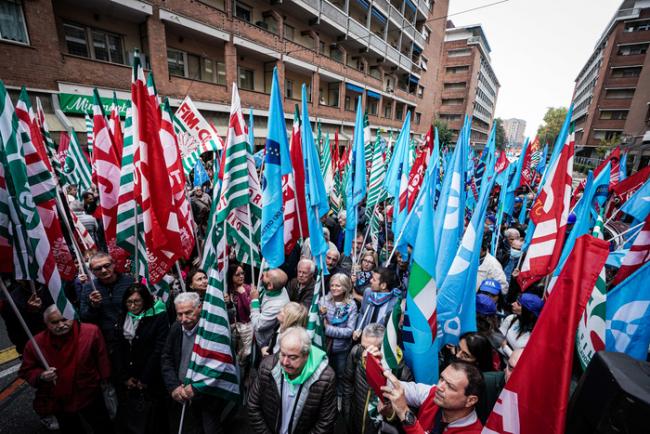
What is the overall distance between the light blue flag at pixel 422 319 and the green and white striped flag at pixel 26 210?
284 centimetres

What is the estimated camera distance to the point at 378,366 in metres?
1.82

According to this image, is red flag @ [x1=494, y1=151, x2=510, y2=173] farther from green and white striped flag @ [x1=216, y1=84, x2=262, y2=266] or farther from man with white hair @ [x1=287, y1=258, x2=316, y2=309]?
green and white striped flag @ [x1=216, y1=84, x2=262, y2=266]

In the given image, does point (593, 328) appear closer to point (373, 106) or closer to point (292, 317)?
point (292, 317)

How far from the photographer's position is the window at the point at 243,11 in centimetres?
1481

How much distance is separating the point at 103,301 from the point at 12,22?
1078 cm

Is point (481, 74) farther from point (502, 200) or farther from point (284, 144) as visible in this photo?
point (284, 144)

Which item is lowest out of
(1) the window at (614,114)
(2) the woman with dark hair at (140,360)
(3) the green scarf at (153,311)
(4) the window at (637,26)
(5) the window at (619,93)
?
(2) the woman with dark hair at (140,360)

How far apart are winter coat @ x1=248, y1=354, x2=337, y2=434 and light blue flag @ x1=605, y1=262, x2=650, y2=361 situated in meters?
2.00

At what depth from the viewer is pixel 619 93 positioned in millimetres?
37812

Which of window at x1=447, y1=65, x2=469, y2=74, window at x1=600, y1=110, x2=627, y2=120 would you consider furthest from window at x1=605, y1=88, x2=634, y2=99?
window at x1=447, y1=65, x2=469, y2=74

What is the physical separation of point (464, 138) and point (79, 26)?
44.6 ft

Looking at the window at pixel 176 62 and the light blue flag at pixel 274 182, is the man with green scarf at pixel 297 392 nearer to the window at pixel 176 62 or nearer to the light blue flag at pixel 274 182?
the light blue flag at pixel 274 182

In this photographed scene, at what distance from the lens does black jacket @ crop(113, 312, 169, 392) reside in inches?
108

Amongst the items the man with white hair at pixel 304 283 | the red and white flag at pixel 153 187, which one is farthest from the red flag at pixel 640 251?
the red and white flag at pixel 153 187
